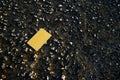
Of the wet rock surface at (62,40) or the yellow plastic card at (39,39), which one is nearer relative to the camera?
the wet rock surface at (62,40)

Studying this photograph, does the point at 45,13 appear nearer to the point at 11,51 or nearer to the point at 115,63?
the point at 11,51

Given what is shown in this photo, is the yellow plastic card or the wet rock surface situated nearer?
the wet rock surface

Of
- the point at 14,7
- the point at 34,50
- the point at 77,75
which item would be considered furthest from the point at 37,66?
the point at 14,7

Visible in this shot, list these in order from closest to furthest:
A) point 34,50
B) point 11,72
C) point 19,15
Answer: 1. point 11,72
2. point 34,50
3. point 19,15
